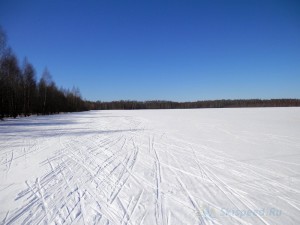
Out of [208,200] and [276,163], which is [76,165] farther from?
[276,163]

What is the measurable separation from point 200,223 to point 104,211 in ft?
5.39

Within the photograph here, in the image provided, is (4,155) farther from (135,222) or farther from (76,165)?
(135,222)

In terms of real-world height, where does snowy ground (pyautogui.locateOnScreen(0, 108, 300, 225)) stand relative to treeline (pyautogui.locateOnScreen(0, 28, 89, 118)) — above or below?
A: below

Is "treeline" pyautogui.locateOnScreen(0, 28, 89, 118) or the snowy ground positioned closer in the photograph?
the snowy ground

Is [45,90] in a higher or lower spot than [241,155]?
higher

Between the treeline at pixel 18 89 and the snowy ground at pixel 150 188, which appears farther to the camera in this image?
the treeline at pixel 18 89

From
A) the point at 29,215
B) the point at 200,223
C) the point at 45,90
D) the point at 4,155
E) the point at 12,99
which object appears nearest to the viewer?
the point at 200,223

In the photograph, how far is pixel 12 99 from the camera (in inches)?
1057

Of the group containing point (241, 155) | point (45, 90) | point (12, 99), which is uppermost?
point (45, 90)

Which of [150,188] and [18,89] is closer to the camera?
[150,188]

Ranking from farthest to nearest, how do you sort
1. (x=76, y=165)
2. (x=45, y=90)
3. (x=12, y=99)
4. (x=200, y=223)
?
(x=45, y=90)
(x=12, y=99)
(x=76, y=165)
(x=200, y=223)

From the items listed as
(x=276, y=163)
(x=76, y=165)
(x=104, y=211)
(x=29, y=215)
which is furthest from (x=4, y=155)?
(x=276, y=163)

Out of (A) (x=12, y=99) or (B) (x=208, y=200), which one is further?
(A) (x=12, y=99)

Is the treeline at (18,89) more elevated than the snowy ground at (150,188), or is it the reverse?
the treeline at (18,89)
